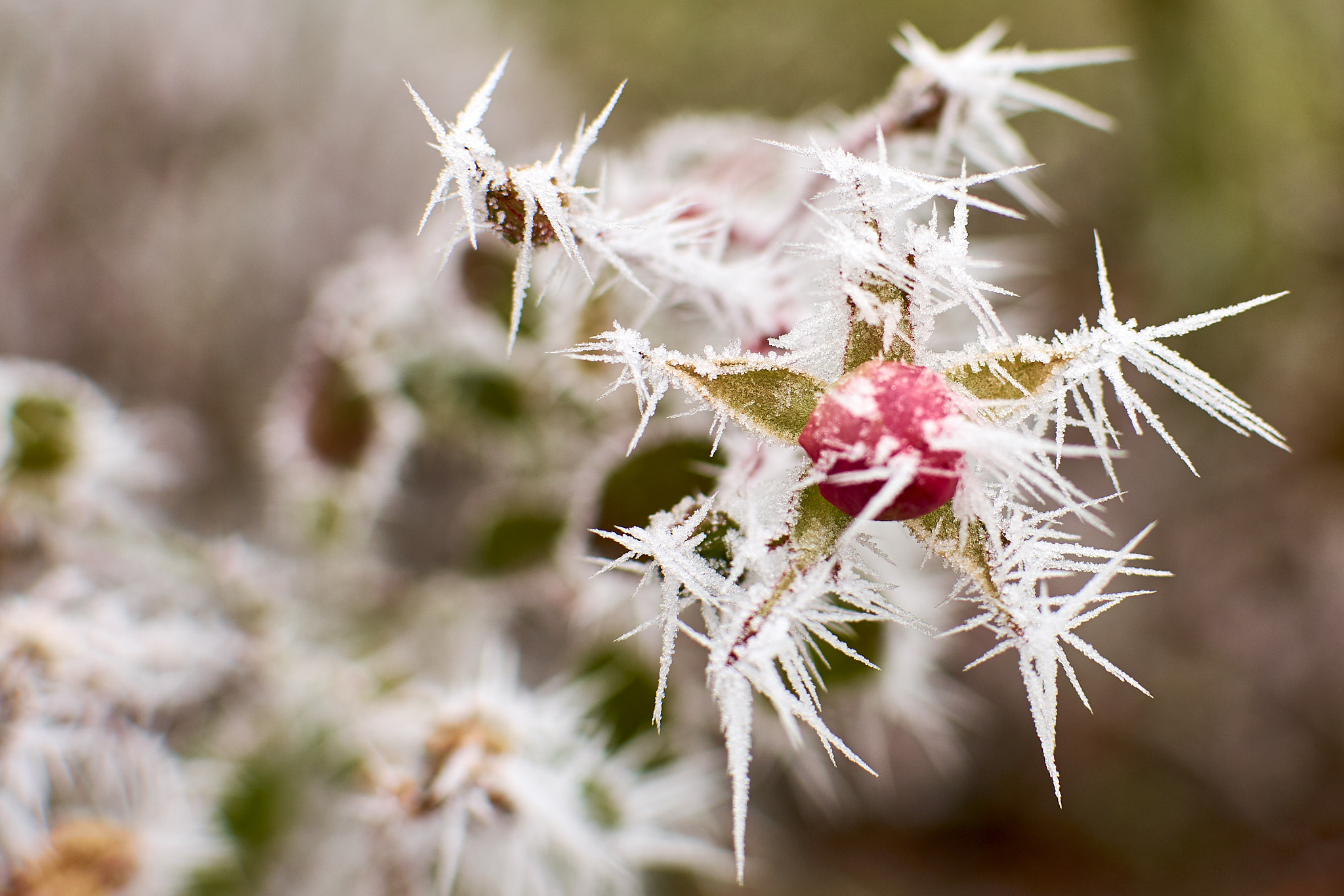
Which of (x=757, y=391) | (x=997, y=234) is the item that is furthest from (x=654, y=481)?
(x=997, y=234)

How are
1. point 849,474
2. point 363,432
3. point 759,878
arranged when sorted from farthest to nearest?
point 759,878 → point 363,432 → point 849,474

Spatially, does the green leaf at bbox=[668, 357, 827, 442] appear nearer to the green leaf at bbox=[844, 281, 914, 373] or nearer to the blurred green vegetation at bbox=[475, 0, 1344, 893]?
the green leaf at bbox=[844, 281, 914, 373]

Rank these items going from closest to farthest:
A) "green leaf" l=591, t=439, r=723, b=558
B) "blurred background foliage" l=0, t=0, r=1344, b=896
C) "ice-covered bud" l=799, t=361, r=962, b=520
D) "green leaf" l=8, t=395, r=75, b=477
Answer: "ice-covered bud" l=799, t=361, r=962, b=520, "green leaf" l=591, t=439, r=723, b=558, "green leaf" l=8, t=395, r=75, b=477, "blurred background foliage" l=0, t=0, r=1344, b=896

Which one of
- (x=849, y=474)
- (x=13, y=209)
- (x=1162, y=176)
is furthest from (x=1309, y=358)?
(x=13, y=209)

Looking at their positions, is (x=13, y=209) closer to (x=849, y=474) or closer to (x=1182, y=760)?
(x=849, y=474)

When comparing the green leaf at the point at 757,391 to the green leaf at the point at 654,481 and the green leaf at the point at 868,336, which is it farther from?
the green leaf at the point at 654,481

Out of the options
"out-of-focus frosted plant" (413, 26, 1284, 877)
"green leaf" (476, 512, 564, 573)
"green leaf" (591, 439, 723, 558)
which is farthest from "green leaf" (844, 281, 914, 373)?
"green leaf" (476, 512, 564, 573)

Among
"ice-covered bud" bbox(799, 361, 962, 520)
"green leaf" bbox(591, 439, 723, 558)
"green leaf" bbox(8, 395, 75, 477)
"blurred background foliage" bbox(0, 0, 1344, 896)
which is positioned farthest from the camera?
"blurred background foliage" bbox(0, 0, 1344, 896)

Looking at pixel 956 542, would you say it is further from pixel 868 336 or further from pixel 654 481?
pixel 654 481
